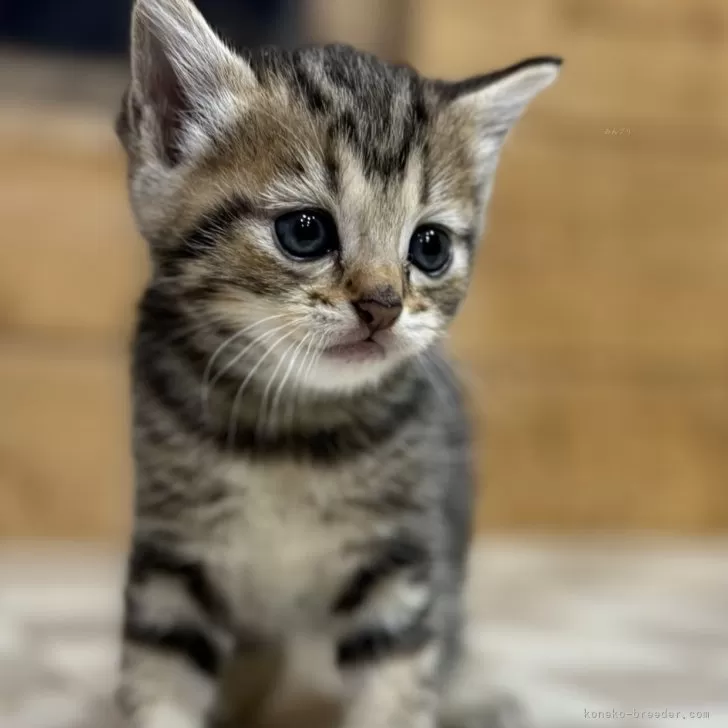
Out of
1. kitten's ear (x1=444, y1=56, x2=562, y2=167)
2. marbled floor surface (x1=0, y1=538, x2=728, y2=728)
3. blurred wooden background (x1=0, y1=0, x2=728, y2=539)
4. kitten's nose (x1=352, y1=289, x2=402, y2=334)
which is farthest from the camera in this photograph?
blurred wooden background (x1=0, y1=0, x2=728, y2=539)

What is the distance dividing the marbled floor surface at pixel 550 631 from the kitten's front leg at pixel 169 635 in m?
0.13

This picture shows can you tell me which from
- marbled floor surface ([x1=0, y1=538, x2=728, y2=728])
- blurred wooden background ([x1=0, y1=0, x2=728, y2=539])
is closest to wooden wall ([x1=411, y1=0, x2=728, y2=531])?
blurred wooden background ([x1=0, y1=0, x2=728, y2=539])

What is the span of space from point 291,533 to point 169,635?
126 millimetres

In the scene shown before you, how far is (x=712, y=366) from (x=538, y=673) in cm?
90

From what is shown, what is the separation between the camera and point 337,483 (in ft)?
2.76

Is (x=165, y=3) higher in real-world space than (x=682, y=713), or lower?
higher

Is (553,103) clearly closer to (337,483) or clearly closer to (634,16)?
(634,16)

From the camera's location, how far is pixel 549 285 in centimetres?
173

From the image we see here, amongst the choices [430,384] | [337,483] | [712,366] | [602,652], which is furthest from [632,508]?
[337,483]

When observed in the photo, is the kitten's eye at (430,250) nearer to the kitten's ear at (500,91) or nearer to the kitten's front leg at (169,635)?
the kitten's ear at (500,91)

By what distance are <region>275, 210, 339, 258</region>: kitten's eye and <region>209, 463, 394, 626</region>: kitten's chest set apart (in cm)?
18

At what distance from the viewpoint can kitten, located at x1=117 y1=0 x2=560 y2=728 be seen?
781 mm

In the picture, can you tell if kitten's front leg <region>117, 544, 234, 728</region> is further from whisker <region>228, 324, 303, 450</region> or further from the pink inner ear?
the pink inner ear

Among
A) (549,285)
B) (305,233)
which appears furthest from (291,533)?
(549,285)
